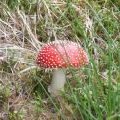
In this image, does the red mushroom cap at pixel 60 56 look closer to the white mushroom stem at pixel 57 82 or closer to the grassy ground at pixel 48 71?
the grassy ground at pixel 48 71

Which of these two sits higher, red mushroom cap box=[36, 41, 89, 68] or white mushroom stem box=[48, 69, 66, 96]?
red mushroom cap box=[36, 41, 89, 68]

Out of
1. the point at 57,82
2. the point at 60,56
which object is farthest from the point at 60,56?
the point at 57,82

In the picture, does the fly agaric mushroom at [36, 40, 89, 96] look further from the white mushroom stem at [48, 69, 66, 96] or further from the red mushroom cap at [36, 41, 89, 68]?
the white mushroom stem at [48, 69, 66, 96]

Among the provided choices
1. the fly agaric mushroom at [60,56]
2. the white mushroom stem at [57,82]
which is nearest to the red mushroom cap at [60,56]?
the fly agaric mushroom at [60,56]

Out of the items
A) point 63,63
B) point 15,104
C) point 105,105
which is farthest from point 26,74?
point 105,105

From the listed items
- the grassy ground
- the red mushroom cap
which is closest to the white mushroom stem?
the grassy ground

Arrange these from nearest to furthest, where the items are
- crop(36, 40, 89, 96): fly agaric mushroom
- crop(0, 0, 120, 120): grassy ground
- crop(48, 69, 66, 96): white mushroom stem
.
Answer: crop(0, 0, 120, 120): grassy ground → crop(36, 40, 89, 96): fly agaric mushroom → crop(48, 69, 66, 96): white mushroom stem

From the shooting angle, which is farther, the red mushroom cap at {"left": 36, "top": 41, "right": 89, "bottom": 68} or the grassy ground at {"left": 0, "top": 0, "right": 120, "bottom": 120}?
the red mushroom cap at {"left": 36, "top": 41, "right": 89, "bottom": 68}
